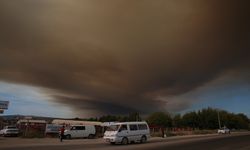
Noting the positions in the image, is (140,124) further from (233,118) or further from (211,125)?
(233,118)

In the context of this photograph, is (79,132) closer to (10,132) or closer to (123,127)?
(10,132)

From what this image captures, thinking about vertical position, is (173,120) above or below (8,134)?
above

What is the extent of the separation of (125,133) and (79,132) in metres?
15.4

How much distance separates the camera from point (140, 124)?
107ft

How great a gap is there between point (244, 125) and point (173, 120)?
4232 centimetres

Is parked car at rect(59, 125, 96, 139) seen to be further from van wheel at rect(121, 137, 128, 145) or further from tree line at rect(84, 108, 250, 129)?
tree line at rect(84, 108, 250, 129)

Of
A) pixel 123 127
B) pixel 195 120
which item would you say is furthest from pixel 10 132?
pixel 195 120

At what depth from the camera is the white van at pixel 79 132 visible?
43.1 metres

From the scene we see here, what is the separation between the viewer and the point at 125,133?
3088 centimetres

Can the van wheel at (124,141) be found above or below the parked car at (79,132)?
below

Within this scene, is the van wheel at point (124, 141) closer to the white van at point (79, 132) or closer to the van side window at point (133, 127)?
the van side window at point (133, 127)

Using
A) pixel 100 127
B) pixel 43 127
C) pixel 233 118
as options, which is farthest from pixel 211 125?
pixel 43 127

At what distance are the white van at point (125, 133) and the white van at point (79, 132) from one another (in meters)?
13.0

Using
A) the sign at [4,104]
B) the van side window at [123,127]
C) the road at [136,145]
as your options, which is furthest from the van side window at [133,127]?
the sign at [4,104]
